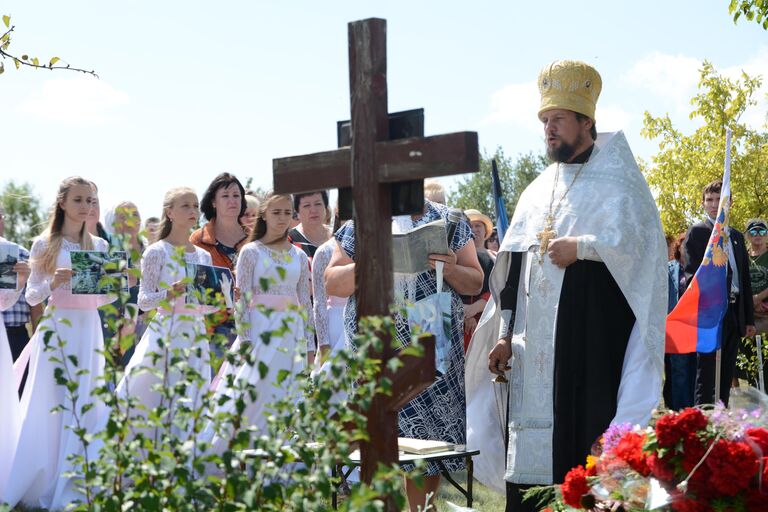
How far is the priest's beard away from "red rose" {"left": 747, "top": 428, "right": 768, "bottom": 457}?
2.29 m

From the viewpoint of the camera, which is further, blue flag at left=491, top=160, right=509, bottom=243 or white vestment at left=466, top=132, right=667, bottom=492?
blue flag at left=491, top=160, right=509, bottom=243

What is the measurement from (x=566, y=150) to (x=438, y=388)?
1.45 metres

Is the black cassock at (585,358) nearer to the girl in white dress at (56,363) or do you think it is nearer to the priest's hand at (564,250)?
the priest's hand at (564,250)

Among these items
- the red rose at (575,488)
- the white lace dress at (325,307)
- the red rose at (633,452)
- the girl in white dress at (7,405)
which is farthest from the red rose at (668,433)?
the girl in white dress at (7,405)

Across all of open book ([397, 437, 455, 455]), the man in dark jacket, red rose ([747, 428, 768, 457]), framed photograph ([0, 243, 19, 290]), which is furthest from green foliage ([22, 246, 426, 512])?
the man in dark jacket

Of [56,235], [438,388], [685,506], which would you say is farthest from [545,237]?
[56,235]

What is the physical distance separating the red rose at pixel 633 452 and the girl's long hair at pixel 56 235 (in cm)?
507

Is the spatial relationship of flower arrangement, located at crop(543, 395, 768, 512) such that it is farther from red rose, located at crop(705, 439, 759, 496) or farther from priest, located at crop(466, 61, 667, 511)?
priest, located at crop(466, 61, 667, 511)

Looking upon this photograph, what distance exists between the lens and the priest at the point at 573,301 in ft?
19.2

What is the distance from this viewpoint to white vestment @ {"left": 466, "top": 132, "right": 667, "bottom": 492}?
19.1 feet

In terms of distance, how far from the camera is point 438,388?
6.48 meters

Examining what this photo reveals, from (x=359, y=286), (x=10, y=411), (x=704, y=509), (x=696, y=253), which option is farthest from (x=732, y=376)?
(x=359, y=286)

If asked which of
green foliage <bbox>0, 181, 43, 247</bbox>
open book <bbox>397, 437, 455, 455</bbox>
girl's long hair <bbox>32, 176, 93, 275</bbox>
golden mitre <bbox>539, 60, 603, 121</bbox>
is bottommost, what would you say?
open book <bbox>397, 437, 455, 455</bbox>

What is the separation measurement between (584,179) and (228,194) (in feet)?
12.2
